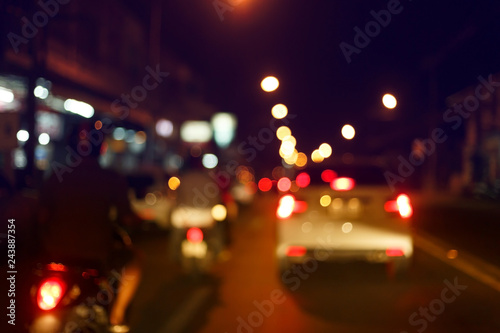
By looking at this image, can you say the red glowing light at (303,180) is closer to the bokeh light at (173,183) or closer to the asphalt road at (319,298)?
the asphalt road at (319,298)

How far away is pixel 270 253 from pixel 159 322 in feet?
21.8

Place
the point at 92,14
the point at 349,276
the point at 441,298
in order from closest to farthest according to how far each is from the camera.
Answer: the point at 441,298 → the point at 349,276 → the point at 92,14

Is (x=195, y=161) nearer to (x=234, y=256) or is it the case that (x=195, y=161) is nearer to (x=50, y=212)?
(x=234, y=256)

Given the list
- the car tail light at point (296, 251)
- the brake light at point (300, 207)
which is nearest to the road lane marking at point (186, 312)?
the car tail light at point (296, 251)

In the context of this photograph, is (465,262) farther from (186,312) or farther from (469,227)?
(469,227)

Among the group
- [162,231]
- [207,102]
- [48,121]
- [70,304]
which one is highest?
[207,102]

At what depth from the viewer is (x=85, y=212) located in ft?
16.0

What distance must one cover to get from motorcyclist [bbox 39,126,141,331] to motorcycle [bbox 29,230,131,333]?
0.18m

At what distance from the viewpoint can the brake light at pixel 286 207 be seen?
9.98 metres

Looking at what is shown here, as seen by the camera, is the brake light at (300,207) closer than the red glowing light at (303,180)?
Yes

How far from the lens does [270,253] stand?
1385 cm

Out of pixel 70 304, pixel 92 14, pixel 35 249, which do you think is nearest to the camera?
pixel 70 304

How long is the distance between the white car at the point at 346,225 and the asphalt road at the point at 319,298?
501 mm

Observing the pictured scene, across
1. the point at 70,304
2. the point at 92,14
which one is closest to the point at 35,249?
the point at 70,304
